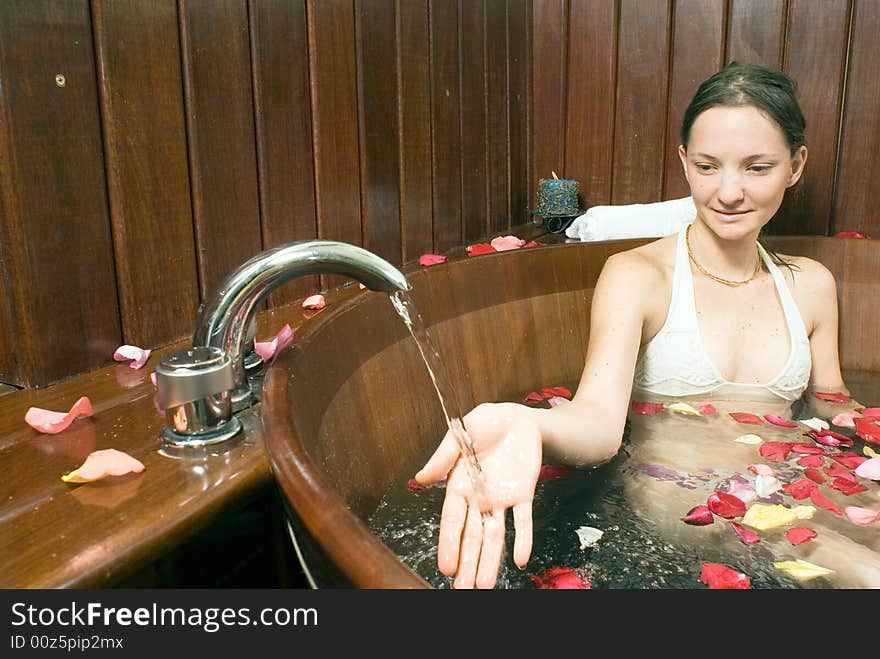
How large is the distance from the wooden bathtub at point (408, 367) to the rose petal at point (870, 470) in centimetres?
47

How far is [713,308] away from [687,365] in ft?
0.48

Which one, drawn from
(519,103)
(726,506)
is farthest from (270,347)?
(519,103)

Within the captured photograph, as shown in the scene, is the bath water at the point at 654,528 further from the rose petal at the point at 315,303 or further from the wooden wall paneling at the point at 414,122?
the wooden wall paneling at the point at 414,122

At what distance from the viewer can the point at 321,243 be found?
0.95 metres

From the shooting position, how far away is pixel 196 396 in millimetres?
864

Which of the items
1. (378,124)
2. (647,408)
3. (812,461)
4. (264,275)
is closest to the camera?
(264,275)

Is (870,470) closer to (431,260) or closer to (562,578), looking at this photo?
(562,578)

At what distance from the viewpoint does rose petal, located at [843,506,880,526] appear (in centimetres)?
123

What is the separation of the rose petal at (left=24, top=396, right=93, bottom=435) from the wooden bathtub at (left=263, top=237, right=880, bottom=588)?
24cm

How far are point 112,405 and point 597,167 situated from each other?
6.69ft

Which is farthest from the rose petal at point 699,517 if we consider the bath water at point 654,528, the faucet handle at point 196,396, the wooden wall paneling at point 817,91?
the wooden wall paneling at point 817,91

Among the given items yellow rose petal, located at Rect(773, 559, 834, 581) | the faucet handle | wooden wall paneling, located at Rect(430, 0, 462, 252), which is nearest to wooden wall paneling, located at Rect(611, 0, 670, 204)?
wooden wall paneling, located at Rect(430, 0, 462, 252)

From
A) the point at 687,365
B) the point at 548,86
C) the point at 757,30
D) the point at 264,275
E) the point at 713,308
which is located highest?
the point at 757,30

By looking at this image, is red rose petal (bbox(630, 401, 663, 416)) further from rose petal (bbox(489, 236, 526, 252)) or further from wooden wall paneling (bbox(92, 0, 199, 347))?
wooden wall paneling (bbox(92, 0, 199, 347))
